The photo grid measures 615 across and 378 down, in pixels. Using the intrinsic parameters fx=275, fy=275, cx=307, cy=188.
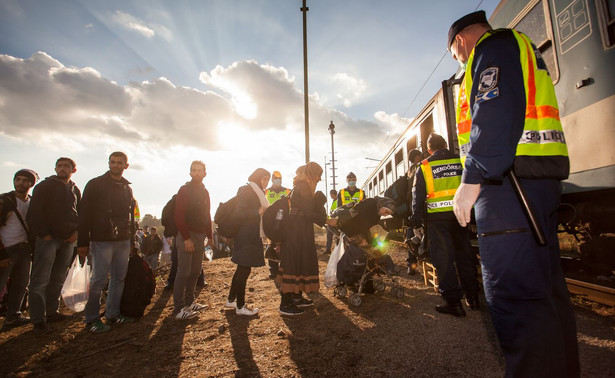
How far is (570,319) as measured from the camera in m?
1.23

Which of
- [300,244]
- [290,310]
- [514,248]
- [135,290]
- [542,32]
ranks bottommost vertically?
[290,310]

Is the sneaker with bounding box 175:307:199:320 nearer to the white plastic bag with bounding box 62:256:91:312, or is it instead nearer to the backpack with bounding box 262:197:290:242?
the white plastic bag with bounding box 62:256:91:312

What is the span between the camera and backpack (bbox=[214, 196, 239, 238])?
3650 millimetres

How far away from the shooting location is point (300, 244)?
372cm

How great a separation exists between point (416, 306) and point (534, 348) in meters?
2.75

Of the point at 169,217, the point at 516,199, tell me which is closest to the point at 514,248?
the point at 516,199

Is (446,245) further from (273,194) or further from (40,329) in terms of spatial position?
(40,329)

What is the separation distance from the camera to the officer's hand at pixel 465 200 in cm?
128

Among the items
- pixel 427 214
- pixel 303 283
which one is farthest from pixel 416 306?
pixel 303 283

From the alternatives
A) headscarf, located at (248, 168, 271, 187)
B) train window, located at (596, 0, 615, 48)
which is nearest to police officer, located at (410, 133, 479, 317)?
train window, located at (596, 0, 615, 48)

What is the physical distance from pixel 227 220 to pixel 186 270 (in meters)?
0.82

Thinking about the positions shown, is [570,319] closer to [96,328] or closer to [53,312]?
[96,328]

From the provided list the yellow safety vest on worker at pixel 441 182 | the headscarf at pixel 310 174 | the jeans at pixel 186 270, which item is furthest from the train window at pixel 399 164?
the jeans at pixel 186 270

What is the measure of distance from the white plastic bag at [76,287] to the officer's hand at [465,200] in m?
4.38
